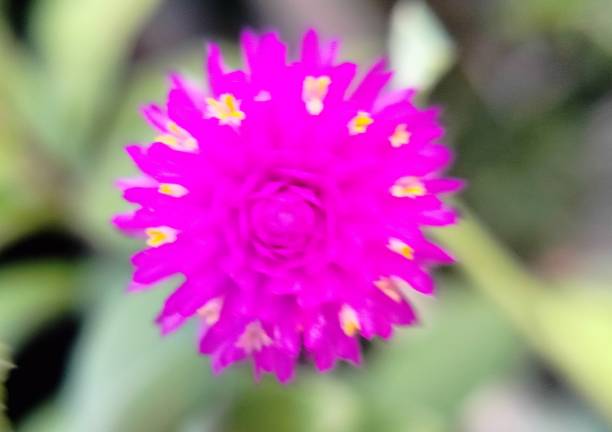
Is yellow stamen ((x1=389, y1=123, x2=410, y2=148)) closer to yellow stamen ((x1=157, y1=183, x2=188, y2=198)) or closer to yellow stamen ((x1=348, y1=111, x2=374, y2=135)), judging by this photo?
yellow stamen ((x1=348, y1=111, x2=374, y2=135))

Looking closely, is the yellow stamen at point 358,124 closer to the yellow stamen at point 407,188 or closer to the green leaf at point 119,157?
the yellow stamen at point 407,188

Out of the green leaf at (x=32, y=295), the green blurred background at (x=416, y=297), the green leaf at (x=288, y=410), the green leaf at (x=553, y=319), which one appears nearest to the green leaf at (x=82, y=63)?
the green blurred background at (x=416, y=297)

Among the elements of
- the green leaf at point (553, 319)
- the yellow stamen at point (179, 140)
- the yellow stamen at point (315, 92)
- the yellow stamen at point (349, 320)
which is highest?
the yellow stamen at point (315, 92)

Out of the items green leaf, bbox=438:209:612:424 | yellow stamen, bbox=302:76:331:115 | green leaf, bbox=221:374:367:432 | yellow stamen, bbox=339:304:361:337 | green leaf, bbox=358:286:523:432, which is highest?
yellow stamen, bbox=302:76:331:115

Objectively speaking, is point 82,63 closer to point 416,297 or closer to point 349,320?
point 416,297

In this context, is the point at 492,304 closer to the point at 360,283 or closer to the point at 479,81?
the point at 479,81

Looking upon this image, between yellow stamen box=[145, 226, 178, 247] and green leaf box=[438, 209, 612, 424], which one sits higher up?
yellow stamen box=[145, 226, 178, 247]

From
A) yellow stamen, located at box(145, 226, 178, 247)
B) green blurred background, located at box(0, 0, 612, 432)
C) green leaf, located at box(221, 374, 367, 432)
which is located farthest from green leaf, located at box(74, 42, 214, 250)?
yellow stamen, located at box(145, 226, 178, 247)
